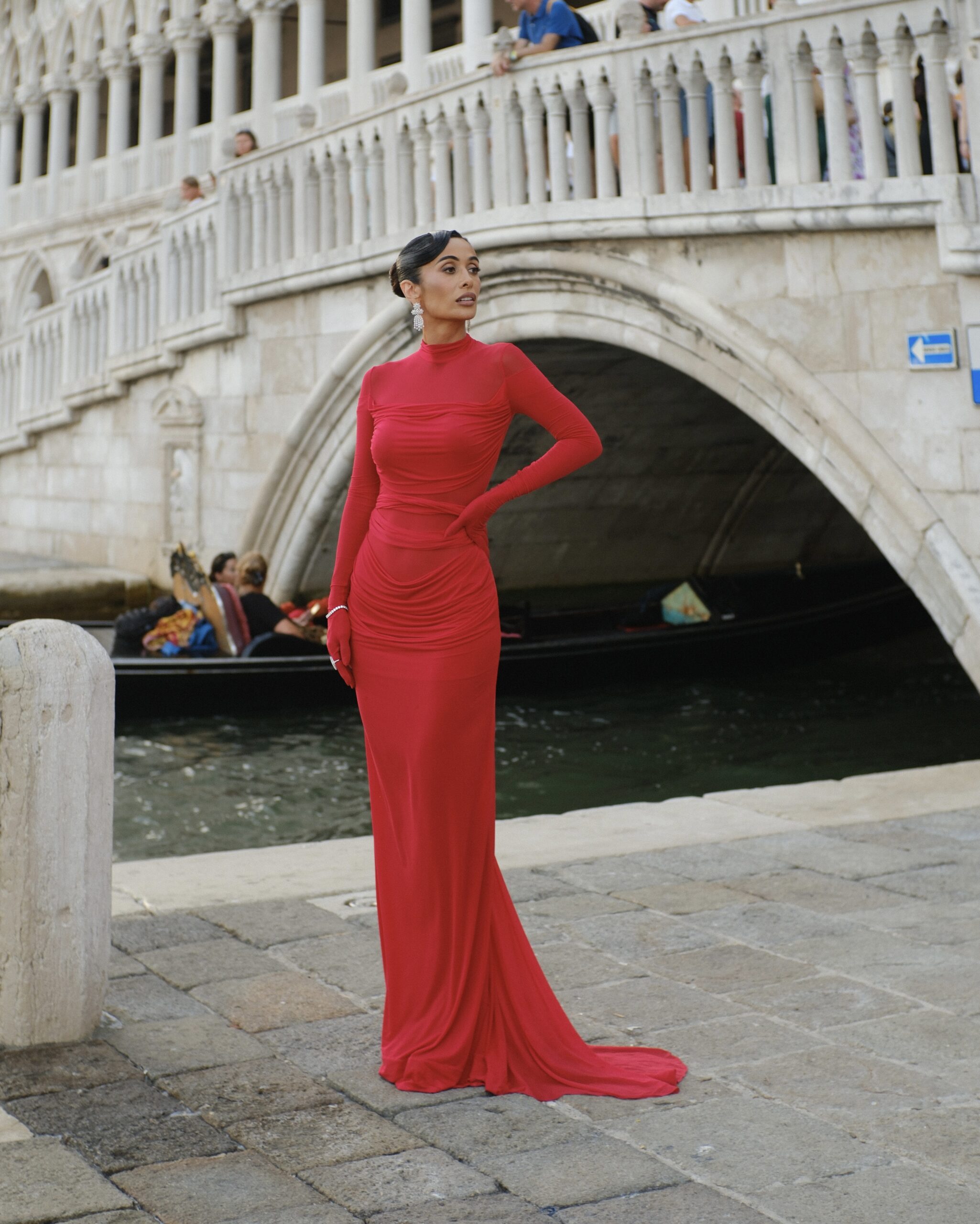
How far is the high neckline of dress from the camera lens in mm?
2627

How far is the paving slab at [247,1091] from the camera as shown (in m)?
2.38

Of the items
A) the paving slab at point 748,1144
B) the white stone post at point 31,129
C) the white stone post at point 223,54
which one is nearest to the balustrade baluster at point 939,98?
the paving slab at point 748,1144

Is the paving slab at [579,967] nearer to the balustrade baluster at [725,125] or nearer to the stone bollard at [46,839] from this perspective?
the stone bollard at [46,839]

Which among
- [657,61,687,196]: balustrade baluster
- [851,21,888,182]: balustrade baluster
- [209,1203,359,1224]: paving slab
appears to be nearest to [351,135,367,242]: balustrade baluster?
[657,61,687,196]: balustrade baluster

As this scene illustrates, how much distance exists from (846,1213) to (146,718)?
7.15 metres

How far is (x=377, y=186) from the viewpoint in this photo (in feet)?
29.3

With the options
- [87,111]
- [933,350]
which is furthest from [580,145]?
[87,111]

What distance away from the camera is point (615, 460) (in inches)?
431

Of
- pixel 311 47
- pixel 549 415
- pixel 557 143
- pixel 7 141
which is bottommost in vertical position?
pixel 549 415

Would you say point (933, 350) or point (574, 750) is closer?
point (933, 350)

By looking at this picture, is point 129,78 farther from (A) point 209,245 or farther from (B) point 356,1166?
(B) point 356,1166

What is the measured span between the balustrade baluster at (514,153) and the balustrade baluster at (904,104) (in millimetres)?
2394

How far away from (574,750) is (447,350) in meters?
5.99

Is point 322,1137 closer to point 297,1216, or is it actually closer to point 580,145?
point 297,1216
